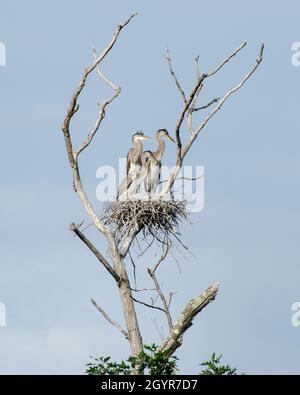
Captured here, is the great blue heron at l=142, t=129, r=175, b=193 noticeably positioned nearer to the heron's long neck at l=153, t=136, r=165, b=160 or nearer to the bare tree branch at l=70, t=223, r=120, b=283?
the heron's long neck at l=153, t=136, r=165, b=160

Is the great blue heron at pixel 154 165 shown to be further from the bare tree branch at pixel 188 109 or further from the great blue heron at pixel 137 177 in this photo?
the bare tree branch at pixel 188 109

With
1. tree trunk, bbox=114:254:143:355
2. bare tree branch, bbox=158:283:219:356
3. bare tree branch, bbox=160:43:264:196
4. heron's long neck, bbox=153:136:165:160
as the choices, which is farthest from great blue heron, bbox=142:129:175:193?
bare tree branch, bbox=158:283:219:356

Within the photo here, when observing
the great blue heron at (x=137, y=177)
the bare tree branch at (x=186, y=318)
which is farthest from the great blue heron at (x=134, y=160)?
the bare tree branch at (x=186, y=318)

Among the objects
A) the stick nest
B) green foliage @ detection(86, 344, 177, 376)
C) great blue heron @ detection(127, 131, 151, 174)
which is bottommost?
green foliage @ detection(86, 344, 177, 376)

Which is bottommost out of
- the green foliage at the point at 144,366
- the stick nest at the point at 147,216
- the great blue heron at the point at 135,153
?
the green foliage at the point at 144,366

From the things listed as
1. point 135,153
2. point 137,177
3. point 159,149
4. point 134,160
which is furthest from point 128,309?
point 159,149

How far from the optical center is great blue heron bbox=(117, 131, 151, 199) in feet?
75.2

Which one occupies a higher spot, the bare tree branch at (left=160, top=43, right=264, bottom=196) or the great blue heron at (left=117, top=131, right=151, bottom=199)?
the great blue heron at (left=117, top=131, right=151, bottom=199)

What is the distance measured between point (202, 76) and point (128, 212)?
7.68 ft

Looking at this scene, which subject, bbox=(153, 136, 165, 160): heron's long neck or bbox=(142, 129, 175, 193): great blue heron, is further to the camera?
bbox=(153, 136, 165, 160): heron's long neck

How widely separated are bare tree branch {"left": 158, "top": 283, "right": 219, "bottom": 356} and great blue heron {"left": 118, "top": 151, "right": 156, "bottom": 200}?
3.96 metres

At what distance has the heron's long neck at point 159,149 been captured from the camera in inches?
939

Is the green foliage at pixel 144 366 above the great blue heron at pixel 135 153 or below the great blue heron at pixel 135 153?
below
